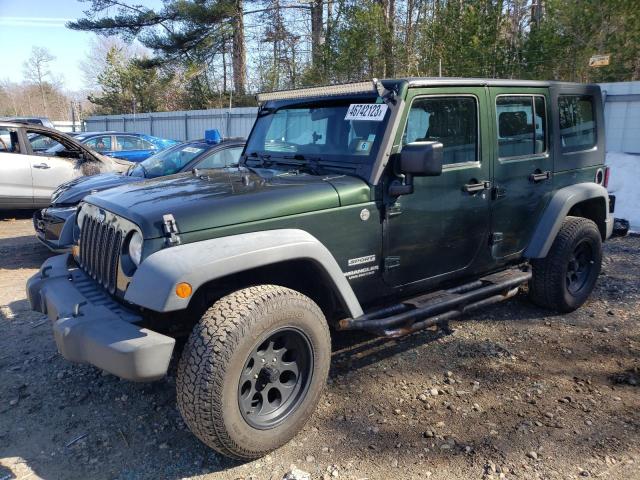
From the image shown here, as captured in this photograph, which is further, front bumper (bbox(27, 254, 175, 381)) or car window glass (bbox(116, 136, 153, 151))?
car window glass (bbox(116, 136, 153, 151))

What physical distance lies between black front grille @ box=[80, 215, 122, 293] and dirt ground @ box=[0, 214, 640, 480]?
2.99 ft

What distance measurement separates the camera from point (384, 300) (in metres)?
3.59

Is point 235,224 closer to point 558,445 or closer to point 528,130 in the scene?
point 558,445

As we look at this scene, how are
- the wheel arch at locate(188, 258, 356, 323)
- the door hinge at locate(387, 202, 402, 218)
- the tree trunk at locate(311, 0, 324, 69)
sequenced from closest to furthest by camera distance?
the wheel arch at locate(188, 258, 356, 323) < the door hinge at locate(387, 202, 402, 218) < the tree trunk at locate(311, 0, 324, 69)

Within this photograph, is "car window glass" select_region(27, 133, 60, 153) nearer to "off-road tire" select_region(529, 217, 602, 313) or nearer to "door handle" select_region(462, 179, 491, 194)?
"door handle" select_region(462, 179, 491, 194)

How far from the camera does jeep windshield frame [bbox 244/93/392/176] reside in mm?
3352

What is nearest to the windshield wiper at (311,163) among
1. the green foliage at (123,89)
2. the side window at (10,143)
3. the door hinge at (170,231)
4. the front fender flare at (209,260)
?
the front fender flare at (209,260)

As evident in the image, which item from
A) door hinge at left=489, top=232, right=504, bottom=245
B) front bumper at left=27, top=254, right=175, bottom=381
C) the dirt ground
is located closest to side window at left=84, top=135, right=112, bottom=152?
the dirt ground

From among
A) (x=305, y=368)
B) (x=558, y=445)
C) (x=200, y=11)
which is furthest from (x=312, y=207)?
(x=200, y=11)

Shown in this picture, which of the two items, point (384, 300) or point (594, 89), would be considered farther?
point (594, 89)

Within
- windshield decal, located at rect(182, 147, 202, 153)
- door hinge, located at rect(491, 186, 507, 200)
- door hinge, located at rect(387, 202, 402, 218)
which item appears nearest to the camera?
door hinge, located at rect(387, 202, 402, 218)

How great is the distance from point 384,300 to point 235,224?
4.29 ft

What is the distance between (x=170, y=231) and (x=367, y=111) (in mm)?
1541

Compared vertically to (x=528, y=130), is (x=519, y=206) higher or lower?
lower
